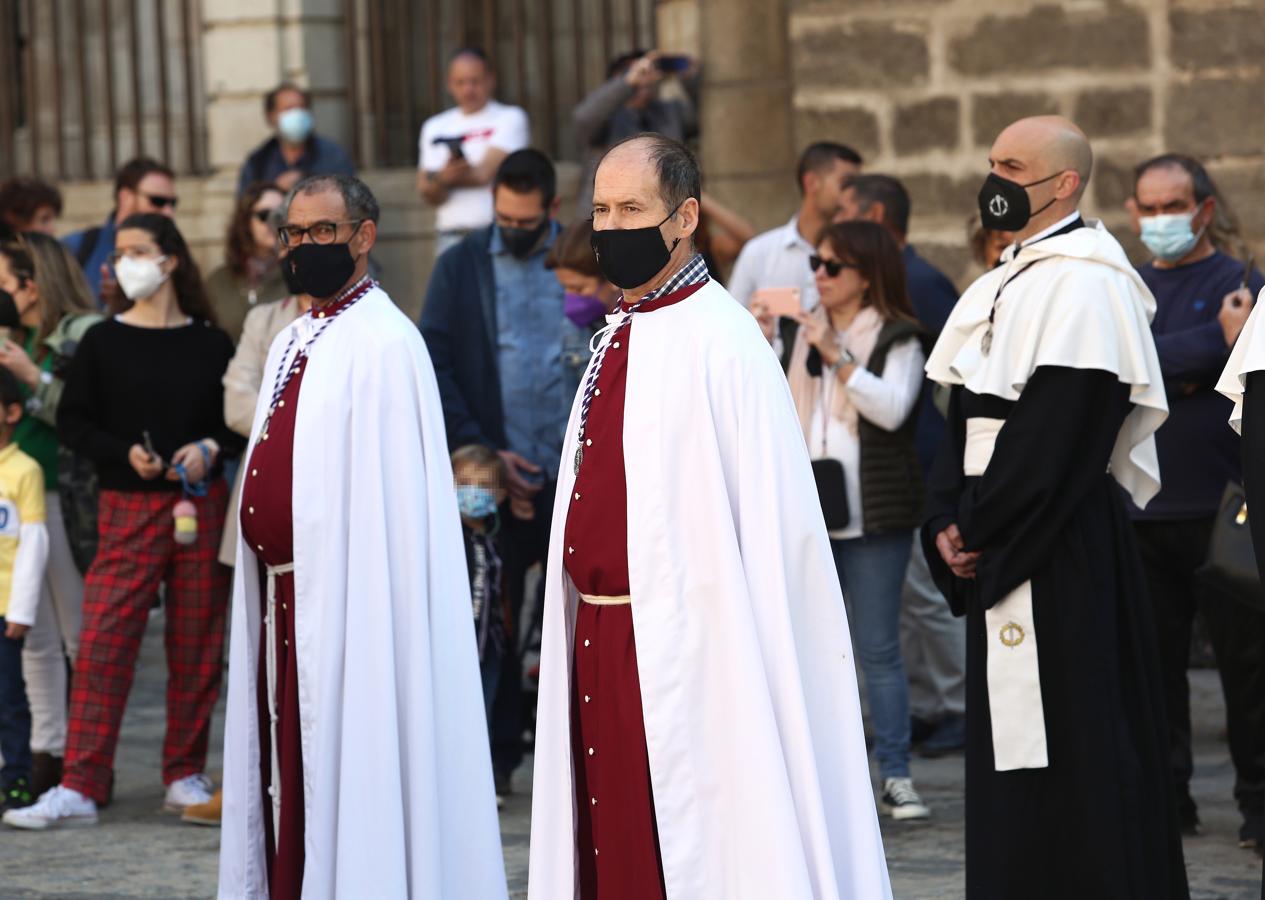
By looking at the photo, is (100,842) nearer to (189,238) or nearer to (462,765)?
(462,765)

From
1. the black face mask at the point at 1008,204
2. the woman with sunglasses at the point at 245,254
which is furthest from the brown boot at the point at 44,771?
the black face mask at the point at 1008,204

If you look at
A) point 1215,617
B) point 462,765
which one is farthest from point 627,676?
point 1215,617

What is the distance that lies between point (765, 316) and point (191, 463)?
202cm

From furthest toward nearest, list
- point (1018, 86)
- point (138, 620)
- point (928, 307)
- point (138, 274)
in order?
point (1018, 86), point (928, 307), point (138, 620), point (138, 274)

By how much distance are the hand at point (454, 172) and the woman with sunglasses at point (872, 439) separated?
3.57 metres

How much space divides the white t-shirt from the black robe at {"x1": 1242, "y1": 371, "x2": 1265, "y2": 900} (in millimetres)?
6347

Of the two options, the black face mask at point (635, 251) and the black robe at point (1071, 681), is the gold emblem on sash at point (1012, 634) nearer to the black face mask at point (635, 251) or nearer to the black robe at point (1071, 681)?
the black robe at point (1071, 681)

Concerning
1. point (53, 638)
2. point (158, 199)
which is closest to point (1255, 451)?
point (53, 638)

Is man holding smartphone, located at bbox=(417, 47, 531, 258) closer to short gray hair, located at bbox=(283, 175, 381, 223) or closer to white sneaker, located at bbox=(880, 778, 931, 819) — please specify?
white sneaker, located at bbox=(880, 778, 931, 819)

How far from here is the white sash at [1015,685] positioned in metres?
5.91

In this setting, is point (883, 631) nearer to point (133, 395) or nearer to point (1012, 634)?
point (1012, 634)

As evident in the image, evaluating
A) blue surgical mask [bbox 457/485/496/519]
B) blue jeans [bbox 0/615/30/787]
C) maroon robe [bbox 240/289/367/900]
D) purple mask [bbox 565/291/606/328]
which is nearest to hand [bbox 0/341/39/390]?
blue jeans [bbox 0/615/30/787]

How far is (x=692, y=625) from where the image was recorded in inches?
185

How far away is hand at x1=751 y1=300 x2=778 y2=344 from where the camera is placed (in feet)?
25.6
